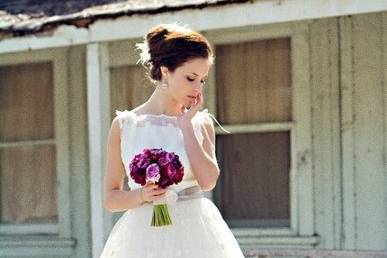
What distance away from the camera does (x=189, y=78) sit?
10.7ft

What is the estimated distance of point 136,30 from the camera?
689cm

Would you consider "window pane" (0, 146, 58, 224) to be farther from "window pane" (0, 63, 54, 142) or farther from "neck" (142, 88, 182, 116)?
"neck" (142, 88, 182, 116)

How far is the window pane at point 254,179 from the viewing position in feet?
23.5

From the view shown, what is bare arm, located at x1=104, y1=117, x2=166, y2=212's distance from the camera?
3.18 m

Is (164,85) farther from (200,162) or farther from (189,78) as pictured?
(200,162)

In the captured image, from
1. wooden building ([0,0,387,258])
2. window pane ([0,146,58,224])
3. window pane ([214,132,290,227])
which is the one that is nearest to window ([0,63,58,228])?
window pane ([0,146,58,224])

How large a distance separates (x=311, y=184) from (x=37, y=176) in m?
2.83

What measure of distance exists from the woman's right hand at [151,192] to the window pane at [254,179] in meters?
4.06

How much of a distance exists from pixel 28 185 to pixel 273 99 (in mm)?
2718

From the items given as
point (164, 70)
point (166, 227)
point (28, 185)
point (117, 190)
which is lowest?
point (28, 185)

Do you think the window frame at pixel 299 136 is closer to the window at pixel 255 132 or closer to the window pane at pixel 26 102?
the window at pixel 255 132

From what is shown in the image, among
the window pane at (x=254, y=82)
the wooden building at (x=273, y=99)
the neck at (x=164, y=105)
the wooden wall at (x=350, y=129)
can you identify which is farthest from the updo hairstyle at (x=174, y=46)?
the window pane at (x=254, y=82)

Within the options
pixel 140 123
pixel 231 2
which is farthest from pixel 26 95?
pixel 140 123

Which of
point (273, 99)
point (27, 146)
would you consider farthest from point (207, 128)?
point (27, 146)
